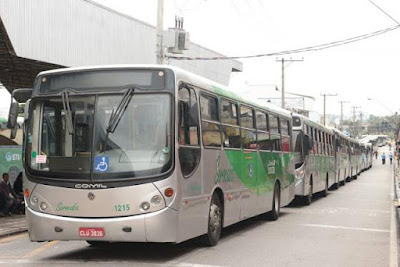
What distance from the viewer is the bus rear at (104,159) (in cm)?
867

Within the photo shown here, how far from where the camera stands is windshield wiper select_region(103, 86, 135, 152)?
29.0 ft

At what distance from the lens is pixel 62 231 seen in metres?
8.84

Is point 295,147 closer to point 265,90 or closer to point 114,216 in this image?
point 114,216

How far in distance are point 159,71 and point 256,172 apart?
532 centimetres

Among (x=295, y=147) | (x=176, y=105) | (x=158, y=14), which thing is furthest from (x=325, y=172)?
(x=176, y=105)

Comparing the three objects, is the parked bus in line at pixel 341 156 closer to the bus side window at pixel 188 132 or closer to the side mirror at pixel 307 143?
the side mirror at pixel 307 143

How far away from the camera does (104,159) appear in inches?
346

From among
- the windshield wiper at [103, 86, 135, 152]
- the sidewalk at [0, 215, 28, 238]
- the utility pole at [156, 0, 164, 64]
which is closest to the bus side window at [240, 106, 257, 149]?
the windshield wiper at [103, 86, 135, 152]

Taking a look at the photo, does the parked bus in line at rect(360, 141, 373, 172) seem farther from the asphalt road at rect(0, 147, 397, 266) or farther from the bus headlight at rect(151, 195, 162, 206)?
the bus headlight at rect(151, 195, 162, 206)

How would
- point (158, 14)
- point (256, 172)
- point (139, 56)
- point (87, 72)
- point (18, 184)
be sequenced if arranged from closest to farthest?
point (87, 72) < point (256, 172) < point (18, 184) < point (158, 14) < point (139, 56)

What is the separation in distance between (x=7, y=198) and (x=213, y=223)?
25.3 ft

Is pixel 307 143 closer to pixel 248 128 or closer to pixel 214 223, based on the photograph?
pixel 248 128

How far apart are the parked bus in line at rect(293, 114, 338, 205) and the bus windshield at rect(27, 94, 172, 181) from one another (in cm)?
1193

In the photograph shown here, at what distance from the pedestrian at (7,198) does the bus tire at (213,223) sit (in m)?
7.34
